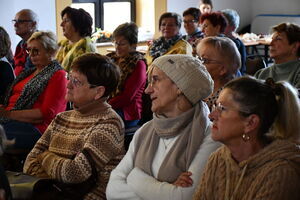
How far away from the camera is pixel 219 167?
1.79 metres

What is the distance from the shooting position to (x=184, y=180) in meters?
1.93

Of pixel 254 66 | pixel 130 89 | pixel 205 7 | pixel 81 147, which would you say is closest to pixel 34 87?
pixel 130 89

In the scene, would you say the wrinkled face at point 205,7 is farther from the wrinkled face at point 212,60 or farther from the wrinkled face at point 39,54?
the wrinkled face at point 212,60

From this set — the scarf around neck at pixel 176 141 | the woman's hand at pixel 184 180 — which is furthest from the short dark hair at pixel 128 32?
the woman's hand at pixel 184 180

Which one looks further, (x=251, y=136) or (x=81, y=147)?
(x=81, y=147)

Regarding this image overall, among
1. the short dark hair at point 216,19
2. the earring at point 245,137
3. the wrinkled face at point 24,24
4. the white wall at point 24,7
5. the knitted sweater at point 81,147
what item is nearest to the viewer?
the earring at point 245,137

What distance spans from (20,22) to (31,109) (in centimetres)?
177

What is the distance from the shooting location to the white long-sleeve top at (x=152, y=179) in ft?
6.31

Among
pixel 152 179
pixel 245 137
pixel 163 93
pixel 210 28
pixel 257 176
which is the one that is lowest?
pixel 152 179

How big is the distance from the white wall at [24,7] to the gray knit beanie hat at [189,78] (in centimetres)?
456

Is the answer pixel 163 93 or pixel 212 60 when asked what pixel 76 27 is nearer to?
pixel 212 60

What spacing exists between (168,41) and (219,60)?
195 cm

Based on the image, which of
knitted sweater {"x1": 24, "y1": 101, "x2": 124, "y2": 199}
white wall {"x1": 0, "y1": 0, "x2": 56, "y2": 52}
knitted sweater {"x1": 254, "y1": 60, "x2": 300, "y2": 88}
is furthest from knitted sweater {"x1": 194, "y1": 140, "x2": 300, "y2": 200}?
white wall {"x1": 0, "y1": 0, "x2": 56, "y2": 52}

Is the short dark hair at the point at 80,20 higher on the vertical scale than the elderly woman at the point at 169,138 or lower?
higher
